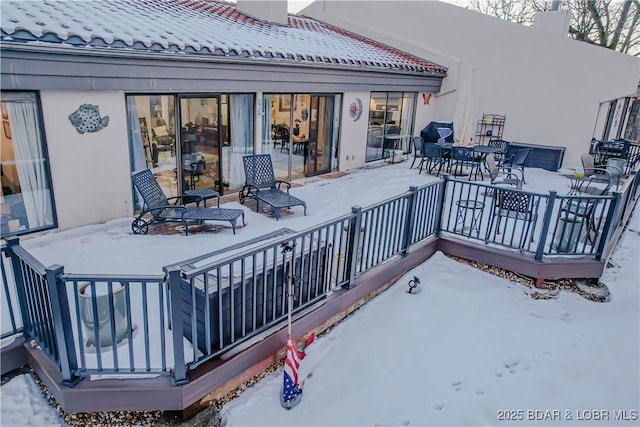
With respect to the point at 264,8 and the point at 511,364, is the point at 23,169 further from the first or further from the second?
the point at 264,8

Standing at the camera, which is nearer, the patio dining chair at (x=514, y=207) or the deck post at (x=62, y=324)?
the deck post at (x=62, y=324)

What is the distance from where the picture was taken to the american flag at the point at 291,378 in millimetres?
3195

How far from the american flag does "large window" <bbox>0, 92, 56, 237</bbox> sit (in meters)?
4.62

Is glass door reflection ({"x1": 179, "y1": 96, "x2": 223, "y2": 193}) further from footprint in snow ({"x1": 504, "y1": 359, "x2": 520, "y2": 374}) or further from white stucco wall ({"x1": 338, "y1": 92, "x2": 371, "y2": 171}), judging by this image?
footprint in snow ({"x1": 504, "y1": 359, "x2": 520, "y2": 374})

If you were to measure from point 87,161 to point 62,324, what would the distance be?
13.0ft

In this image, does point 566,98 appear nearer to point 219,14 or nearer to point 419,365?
point 219,14

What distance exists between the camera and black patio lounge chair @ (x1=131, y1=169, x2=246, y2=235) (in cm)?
609

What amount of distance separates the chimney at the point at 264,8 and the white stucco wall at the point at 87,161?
6.66 metres

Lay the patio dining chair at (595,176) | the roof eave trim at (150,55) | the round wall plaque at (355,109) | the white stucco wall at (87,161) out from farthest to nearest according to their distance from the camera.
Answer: the round wall plaque at (355,109), the patio dining chair at (595,176), the white stucco wall at (87,161), the roof eave trim at (150,55)

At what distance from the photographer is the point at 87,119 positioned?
19.5ft

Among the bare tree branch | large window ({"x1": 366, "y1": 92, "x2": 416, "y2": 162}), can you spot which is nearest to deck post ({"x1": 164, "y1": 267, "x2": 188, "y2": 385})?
large window ({"x1": 366, "y1": 92, "x2": 416, "y2": 162})

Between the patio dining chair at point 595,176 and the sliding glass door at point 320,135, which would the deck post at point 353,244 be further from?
the patio dining chair at point 595,176

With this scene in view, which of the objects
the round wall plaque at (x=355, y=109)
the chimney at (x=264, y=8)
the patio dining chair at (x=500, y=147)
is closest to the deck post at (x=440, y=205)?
the round wall plaque at (x=355, y=109)

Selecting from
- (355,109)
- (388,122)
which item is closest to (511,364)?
(355,109)
